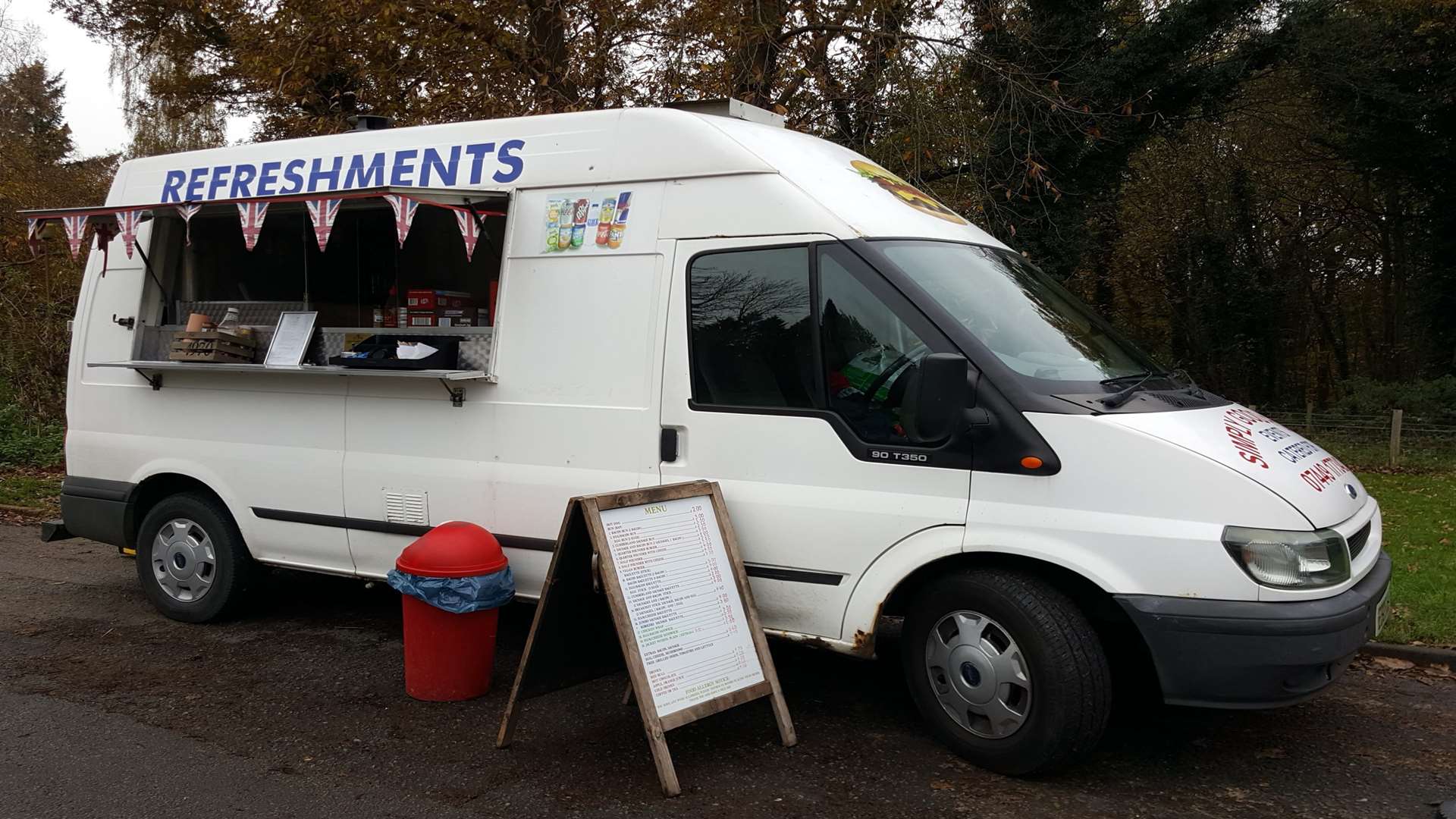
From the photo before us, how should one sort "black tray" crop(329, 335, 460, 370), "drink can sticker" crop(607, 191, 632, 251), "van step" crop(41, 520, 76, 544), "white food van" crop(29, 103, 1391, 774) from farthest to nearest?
1. "van step" crop(41, 520, 76, 544)
2. "black tray" crop(329, 335, 460, 370)
3. "drink can sticker" crop(607, 191, 632, 251)
4. "white food van" crop(29, 103, 1391, 774)

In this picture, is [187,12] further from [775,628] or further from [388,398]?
[775,628]

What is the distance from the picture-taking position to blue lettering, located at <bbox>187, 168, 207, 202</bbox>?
19.8 ft

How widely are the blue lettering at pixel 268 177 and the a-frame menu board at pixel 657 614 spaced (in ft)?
9.58

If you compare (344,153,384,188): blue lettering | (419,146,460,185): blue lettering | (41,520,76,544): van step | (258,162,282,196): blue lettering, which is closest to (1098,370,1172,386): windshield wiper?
(419,146,460,185): blue lettering

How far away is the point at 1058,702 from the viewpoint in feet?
12.5

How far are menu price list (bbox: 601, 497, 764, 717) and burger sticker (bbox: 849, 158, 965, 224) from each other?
5.61 feet

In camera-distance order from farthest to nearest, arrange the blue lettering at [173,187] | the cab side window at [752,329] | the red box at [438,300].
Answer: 1. the blue lettering at [173,187]
2. the red box at [438,300]
3. the cab side window at [752,329]

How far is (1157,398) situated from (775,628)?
5.70ft

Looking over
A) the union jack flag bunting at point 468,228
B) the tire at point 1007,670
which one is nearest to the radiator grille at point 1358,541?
the tire at point 1007,670

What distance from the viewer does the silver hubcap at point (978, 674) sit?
396 cm

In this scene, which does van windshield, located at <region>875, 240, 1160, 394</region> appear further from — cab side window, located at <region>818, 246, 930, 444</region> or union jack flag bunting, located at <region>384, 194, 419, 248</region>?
union jack flag bunting, located at <region>384, 194, 419, 248</region>

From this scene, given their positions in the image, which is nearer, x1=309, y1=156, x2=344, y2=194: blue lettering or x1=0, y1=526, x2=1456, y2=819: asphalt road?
x1=0, y1=526, x2=1456, y2=819: asphalt road

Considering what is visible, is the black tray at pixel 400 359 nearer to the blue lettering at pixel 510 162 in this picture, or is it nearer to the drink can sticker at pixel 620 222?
the blue lettering at pixel 510 162

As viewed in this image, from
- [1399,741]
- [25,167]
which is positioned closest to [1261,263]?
[1399,741]
